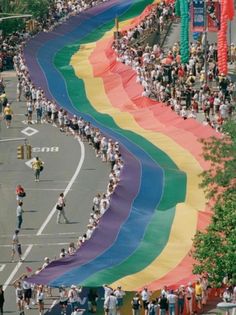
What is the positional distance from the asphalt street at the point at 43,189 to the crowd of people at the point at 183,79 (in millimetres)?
6393

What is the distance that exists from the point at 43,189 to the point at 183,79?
64.1ft

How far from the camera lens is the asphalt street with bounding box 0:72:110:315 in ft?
240

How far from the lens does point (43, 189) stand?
83875mm

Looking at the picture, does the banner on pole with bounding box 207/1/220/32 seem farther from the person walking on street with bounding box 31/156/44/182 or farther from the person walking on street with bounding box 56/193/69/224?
the person walking on street with bounding box 56/193/69/224

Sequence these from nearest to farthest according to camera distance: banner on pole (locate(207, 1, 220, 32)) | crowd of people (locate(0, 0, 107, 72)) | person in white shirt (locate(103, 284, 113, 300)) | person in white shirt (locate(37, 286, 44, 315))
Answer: person in white shirt (locate(103, 284, 113, 300)) → person in white shirt (locate(37, 286, 44, 315)) → banner on pole (locate(207, 1, 220, 32)) → crowd of people (locate(0, 0, 107, 72))

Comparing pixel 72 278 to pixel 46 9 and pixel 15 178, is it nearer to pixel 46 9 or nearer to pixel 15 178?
pixel 15 178

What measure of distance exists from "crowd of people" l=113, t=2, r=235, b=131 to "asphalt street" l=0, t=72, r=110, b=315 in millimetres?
6393

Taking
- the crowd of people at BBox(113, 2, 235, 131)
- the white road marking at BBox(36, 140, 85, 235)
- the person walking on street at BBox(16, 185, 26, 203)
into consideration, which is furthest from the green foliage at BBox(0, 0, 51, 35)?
the person walking on street at BBox(16, 185, 26, 203)

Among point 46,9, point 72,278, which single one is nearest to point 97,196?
point 72,278

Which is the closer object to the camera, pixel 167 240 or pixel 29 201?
pixel 167 240

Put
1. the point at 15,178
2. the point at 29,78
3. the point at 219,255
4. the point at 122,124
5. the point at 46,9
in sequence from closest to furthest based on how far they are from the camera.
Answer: the point at 219,255 < the point at 15,178 < the point at 122,124 < the point at 29,78 < the point at 46,9

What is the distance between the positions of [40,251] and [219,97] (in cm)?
2497

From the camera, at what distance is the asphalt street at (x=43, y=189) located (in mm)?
73188

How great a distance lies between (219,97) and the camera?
95.8 m
